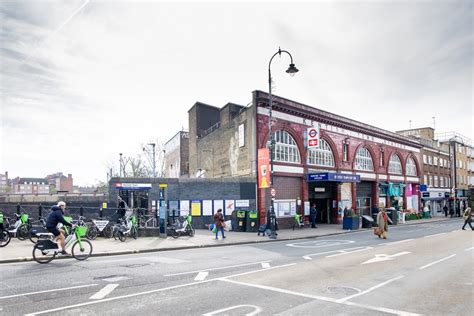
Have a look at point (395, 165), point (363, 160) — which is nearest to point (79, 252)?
point (363, 160)

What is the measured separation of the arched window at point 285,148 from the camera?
92.6 feet

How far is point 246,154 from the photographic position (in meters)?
27.9

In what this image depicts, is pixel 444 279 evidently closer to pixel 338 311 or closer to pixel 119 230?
pixel 338 311

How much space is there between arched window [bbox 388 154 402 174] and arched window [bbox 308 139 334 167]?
45.3 ft

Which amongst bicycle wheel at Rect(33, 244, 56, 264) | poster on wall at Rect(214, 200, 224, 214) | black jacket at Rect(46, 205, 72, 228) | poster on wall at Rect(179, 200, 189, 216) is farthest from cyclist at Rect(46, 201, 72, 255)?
poster on wall at Rect(214, 200, 224, 214)

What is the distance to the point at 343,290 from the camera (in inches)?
322

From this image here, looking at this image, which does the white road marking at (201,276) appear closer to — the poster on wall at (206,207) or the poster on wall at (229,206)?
the poster on wall at (206,207)

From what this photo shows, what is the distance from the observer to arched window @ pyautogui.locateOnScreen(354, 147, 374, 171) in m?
37.6

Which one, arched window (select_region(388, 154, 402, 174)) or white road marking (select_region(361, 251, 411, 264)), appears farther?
arched window (select_region(388, 154, 402, 174))

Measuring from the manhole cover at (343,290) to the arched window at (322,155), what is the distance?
75.1 feet

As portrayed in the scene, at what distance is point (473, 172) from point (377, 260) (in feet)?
233

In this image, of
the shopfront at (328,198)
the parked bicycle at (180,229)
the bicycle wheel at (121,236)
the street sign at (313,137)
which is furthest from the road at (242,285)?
the shopfront at (328,198)

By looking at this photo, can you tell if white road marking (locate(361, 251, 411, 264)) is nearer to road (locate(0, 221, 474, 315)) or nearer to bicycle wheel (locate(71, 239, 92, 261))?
road (locate(0, 221, 474, 315))

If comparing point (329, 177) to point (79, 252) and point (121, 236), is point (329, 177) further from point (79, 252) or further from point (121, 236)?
point (79, 252)
